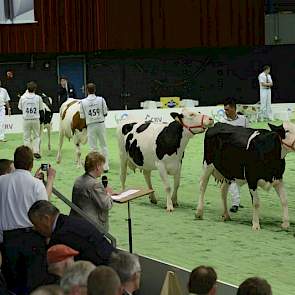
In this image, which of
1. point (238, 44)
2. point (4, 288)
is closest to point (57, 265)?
point (4, 288)

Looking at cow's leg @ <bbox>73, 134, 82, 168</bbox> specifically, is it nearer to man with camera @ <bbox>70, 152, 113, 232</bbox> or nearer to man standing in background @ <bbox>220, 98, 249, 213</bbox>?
man standing in background @ <bbox>220, 98, 249, 213</bbox>

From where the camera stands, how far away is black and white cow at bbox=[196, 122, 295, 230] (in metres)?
12.4

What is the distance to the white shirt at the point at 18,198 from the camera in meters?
8.11

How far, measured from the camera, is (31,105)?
816 inches

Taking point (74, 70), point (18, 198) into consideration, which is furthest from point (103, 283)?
point (74, 70)

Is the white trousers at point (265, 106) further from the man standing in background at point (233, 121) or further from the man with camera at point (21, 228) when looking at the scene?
the man with camera at point (21, 228)

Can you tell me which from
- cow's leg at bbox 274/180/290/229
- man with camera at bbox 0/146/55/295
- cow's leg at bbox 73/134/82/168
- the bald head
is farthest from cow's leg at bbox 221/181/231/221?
the bald head

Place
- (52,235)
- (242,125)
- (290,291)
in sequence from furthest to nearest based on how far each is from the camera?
(242,125) → (290,291) → (52,235)

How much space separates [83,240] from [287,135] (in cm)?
593

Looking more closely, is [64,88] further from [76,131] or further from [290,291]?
[290,291]

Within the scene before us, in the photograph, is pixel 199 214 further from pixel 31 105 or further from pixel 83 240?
pixel 31 105

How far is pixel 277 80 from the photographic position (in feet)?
125

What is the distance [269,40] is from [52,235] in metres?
32.1

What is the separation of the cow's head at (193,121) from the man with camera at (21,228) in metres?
6.09
